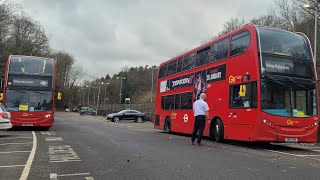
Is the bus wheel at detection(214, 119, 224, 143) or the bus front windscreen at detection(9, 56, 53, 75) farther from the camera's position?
the bus front windscreen at detection(9, 56, 53, 75)

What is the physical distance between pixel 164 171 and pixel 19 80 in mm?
16712

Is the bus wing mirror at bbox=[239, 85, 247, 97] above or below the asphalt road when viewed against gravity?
above

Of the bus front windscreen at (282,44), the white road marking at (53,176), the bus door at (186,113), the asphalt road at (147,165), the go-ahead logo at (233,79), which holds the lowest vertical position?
the white road marking at (53,176)

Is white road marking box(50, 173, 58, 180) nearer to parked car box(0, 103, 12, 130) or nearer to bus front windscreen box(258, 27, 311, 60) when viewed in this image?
bus front windscreen box(258, 27, 311, 60)

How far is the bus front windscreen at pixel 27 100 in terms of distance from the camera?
22.2m

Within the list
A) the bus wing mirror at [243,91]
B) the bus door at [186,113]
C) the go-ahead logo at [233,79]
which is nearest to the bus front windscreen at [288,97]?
the bus wing mirror at [243,91]

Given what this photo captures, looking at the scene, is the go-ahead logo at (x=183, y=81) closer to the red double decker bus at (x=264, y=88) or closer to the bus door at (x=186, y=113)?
the bus door at (x=186, y=113)

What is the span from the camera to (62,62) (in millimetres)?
100625

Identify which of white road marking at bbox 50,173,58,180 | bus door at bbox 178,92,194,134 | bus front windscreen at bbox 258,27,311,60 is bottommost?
white road marking at bbox 50,173,58,180

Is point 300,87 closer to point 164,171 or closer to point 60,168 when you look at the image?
point 164,171

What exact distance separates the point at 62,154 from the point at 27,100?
494 inches

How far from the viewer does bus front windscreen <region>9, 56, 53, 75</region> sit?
2282 cm

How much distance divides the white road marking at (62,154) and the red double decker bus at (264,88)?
5.95 m

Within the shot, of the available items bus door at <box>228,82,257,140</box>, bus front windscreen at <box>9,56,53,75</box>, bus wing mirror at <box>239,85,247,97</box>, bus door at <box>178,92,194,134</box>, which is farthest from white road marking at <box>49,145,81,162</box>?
bus front windscreen at <box>9,56,53,75</box>
